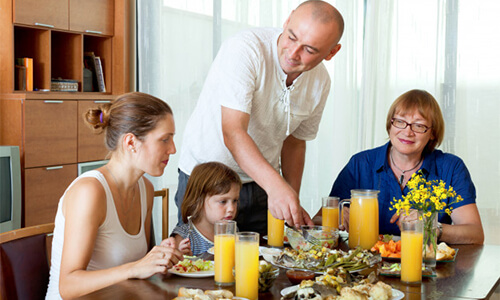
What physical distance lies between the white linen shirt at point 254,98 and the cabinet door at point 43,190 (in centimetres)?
177

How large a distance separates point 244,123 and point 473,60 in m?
2.15

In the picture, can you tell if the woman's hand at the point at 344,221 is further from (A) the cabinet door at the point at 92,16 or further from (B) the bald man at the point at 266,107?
(A) the cabinet door at the point at 92,16

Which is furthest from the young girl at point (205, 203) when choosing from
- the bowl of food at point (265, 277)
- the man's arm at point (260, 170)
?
the bowl of food at point (265, 277)

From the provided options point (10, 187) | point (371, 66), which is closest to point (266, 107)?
point (371, 66)

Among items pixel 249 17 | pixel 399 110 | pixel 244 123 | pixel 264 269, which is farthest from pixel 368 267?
pixel 249 17

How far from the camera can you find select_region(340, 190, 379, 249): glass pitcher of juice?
6.37ft

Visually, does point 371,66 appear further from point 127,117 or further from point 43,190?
point 127,117

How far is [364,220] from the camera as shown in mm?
1944

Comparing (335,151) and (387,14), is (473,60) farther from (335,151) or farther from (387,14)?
(335,151)

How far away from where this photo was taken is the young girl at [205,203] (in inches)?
90.7

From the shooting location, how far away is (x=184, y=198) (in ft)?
7.79

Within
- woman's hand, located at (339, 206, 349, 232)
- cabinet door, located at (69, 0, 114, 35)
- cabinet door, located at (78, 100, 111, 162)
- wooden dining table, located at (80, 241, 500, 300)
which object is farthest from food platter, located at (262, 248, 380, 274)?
cabinet door, located at (69, 0, 114, 35)

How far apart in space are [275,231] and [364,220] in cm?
30

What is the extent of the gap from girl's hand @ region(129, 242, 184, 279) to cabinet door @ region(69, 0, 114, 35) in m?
3.04
